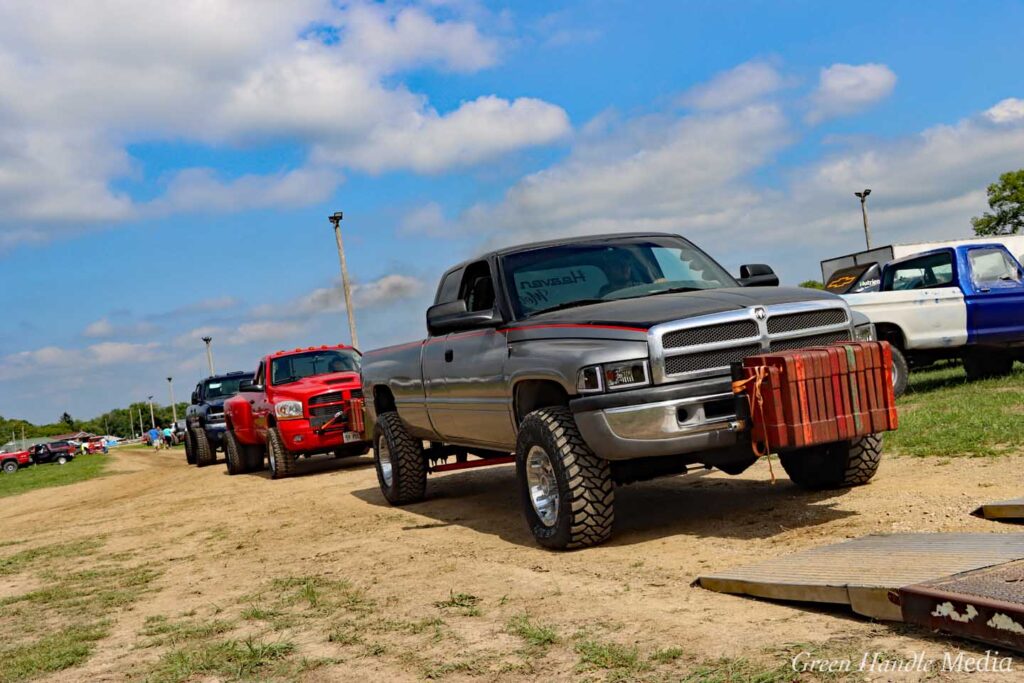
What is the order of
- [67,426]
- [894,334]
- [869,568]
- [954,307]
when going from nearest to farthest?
[869,568], [954,307], [894,334], [67,426]

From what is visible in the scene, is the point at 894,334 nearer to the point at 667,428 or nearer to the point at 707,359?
the point at 707,359

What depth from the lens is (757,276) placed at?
24.4 feet

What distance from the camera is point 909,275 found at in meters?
14.0

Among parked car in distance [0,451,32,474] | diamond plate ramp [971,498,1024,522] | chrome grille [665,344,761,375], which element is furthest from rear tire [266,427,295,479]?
parked car in distance [0,451,32,474]

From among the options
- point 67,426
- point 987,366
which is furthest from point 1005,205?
point 67,426

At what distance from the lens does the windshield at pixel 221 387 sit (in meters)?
23.4

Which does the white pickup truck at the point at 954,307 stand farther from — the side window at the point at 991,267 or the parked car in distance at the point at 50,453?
the parked car in distance at the point at 50,453

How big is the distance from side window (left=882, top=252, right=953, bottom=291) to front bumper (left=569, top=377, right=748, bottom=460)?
8801 millimetres

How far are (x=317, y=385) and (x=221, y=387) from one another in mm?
8970

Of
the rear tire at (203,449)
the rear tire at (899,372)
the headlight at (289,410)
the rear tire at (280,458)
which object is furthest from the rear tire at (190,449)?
the rear tire at (899,372)

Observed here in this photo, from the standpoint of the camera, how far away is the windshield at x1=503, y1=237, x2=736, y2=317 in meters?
7.23

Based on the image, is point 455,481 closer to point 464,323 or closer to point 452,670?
point 464,323

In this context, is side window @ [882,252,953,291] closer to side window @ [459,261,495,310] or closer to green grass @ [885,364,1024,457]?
green grass @ [885,364,1024,457]

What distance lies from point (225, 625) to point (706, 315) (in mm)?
3273
